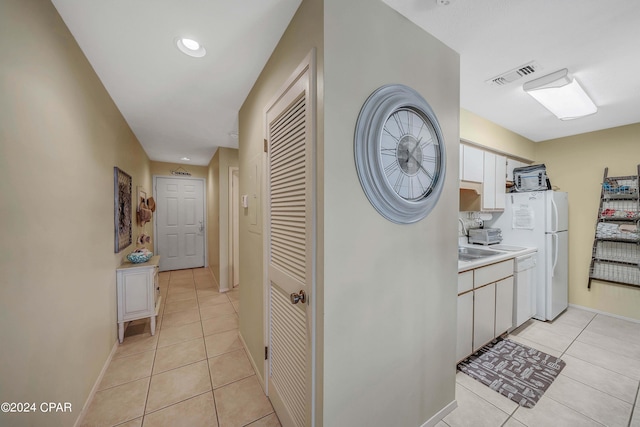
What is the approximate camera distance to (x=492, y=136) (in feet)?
9.19

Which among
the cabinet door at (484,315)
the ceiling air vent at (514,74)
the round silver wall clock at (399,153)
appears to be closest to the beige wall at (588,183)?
the cabinet door at (484,315)

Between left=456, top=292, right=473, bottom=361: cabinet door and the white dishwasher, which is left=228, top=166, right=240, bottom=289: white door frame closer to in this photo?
left=456, top=292, right=473, bottom=361: cabinet door

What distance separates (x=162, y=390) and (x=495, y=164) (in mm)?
4022

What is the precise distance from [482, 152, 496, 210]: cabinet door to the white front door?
537cm

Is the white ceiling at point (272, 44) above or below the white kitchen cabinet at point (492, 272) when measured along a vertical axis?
above

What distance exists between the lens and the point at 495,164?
112 inches

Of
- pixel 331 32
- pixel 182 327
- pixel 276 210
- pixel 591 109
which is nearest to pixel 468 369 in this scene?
pixel 276 210

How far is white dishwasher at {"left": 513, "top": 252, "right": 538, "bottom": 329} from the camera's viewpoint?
8.24 ft

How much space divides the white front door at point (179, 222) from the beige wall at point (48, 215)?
3395 millimetres

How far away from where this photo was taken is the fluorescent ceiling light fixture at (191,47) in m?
1.45

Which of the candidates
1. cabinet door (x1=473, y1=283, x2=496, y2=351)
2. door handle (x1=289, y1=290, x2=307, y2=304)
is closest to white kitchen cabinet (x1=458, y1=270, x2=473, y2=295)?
cabinet door (x1=473, y1=283, x2=496, y2=351)

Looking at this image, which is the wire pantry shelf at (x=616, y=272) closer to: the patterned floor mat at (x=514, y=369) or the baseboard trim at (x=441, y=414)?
the patterned floor mat at (x=514, y=369)

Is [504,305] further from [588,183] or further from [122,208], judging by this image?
[122,208]

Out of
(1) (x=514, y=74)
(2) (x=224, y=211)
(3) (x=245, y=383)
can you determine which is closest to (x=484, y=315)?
(1) (x=514, y=74)
